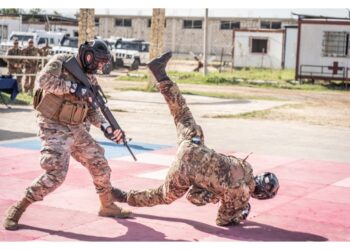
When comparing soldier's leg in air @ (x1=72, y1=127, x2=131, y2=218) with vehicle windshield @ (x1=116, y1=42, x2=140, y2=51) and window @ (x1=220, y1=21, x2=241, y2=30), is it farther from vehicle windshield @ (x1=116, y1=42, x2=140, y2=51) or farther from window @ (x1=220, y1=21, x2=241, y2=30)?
window @ (x1=220, y1=21, x2=241, y2=30)

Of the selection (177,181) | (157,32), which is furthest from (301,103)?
(177,181)

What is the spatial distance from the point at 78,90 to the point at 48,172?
0.79 metres

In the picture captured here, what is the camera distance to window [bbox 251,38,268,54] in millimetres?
45188

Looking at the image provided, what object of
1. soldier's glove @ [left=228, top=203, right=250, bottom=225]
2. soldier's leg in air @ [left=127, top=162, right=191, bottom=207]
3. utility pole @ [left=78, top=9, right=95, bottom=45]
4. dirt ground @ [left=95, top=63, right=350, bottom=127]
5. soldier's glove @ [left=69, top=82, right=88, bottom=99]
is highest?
utility pole @ [left=78, top=9, right=95, bottom=45]

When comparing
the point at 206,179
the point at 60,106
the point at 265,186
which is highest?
the point at 60,106

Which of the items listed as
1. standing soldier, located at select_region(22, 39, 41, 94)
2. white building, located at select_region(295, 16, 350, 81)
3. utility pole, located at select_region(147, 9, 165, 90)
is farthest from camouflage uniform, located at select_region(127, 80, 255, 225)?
white building, located at select_region(295, 16, 350, 81)

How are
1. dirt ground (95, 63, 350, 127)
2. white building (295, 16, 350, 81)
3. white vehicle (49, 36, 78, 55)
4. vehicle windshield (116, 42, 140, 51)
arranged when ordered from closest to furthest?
dirt ground (95, 63, 350, 127) < white building (295, 16, 350, 81) < white vehicle (49, 36, 78, 55) < vehicle windshield (116, 42, 140, 51)

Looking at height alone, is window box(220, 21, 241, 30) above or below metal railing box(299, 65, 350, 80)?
above

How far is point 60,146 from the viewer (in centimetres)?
620

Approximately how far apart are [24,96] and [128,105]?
129 inches

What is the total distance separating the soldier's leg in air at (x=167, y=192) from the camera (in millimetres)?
6438

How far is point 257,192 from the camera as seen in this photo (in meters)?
6.70

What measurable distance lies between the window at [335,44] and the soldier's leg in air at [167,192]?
2750cm

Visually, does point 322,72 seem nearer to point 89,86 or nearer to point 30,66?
point 30,66
